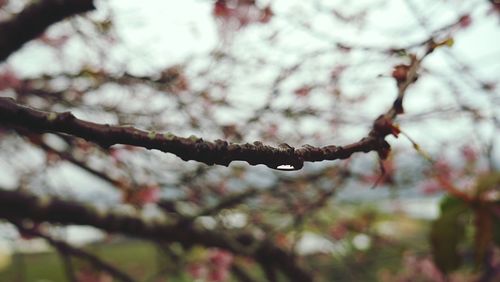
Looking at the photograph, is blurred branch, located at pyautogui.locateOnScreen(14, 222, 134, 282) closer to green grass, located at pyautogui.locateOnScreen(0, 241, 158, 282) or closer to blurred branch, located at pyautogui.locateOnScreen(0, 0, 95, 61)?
blurred branch, located at pyautogui.locateOnScreen(0, 0, 95, 61)

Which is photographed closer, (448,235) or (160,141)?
(160,141)

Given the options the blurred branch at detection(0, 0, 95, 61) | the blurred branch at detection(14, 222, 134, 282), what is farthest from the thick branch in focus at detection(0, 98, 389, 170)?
the blurred branch at detection(14, 222, 134, 282)

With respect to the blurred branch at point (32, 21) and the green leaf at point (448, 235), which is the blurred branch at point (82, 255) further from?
the green leaf at point (448, 235)

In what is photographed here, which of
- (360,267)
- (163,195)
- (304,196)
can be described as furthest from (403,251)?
(163,195)

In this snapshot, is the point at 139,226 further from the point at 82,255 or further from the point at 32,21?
the point at 32,21

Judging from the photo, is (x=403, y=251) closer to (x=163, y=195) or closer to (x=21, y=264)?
(x=163, y=195)

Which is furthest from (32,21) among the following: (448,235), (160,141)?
(448,235)
